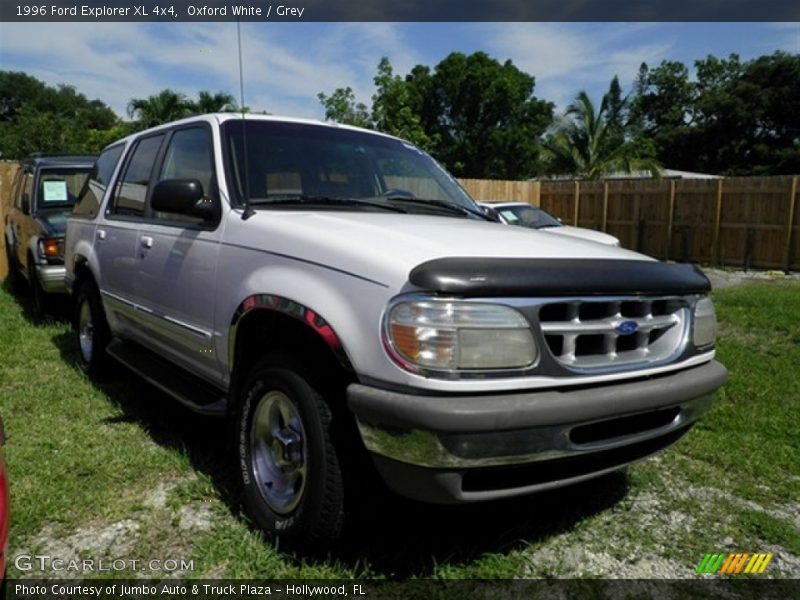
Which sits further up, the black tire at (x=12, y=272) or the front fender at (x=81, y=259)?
the front fender at (x=81, y=259)

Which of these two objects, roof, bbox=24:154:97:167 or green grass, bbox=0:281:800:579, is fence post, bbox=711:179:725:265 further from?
roof, bbox=24:154:97:167

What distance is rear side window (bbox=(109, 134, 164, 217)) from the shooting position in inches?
163

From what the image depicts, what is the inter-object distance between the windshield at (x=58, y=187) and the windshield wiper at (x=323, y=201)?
5.64m

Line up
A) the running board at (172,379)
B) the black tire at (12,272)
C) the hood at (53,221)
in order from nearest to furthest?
1. the running board at (172,379)
2. the hood at (53,221)
3. the black tire at (12,272)

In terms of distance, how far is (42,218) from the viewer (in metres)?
7.33

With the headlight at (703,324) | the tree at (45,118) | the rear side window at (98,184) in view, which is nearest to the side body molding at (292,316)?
the headlight at (703,324)

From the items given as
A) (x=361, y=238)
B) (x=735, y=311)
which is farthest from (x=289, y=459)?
(x=735, y=311)

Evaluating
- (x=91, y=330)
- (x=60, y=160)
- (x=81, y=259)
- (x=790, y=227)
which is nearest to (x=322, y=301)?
(x=91, y=330)

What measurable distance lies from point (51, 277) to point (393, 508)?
5583 mm

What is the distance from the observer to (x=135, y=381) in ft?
16.6

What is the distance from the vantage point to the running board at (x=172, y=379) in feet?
10.2

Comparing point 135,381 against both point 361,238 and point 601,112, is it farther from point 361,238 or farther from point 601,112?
point 601,112

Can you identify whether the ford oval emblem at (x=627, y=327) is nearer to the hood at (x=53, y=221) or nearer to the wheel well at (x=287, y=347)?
the wheel well at (x=287, y=347)

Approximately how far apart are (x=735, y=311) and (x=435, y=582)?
7.00 m
